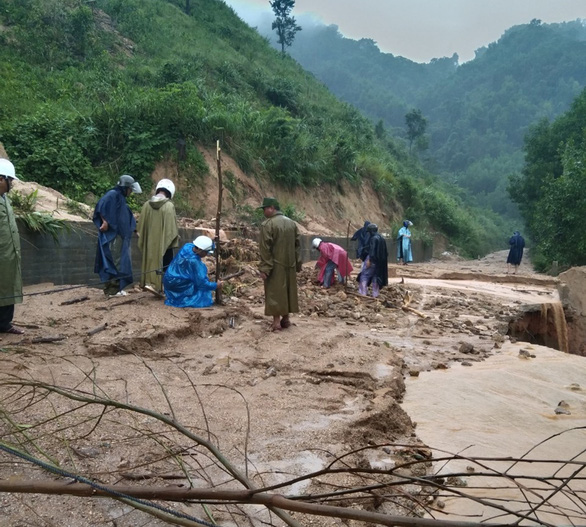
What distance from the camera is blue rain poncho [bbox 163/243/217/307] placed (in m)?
6.14

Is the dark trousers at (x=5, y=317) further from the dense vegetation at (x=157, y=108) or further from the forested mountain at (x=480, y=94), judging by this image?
the forested mountain at (x=480, y=94)

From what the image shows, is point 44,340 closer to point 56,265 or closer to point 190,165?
point 56,265

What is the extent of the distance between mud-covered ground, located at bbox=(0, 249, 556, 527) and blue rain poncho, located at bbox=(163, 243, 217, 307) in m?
0.22

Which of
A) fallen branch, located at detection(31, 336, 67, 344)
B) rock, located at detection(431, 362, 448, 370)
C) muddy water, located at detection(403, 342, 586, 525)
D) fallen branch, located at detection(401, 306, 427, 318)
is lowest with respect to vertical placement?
muddy water, located at detection(403, 342, 586, 525)

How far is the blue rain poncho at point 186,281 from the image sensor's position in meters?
6.14

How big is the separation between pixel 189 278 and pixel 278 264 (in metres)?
1.08

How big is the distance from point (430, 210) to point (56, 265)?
2296 cm

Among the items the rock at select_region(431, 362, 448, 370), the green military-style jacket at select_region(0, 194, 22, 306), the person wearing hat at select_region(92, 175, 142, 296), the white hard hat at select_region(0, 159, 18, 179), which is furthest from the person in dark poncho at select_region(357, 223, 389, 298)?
the white hard hat at select_region(0, 159, 18, 179)

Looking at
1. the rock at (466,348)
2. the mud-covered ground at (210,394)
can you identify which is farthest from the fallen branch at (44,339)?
the rock at (466,348)

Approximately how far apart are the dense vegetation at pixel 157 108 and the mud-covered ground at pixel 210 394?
6246 millimetres

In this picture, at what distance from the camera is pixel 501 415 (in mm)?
4121

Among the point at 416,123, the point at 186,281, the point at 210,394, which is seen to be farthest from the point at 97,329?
the point at 416,123

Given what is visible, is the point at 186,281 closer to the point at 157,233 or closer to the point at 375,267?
the point at 157,233

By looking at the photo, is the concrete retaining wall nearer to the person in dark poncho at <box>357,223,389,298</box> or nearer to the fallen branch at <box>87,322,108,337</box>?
the fallen branch at <box>87,322,108,337</box>
